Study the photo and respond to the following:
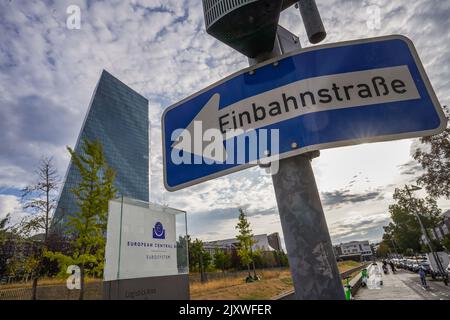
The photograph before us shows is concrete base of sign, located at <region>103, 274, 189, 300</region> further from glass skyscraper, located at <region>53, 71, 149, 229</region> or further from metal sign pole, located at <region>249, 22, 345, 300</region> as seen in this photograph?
glass skyscraper, located at <region>53, 71, 149, 229</region>

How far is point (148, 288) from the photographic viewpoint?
7434 millimetres

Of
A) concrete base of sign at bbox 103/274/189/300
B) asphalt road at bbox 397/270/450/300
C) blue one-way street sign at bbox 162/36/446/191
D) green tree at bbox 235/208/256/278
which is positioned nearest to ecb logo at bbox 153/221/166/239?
concrete base of sign at bbox 103/274/189/300

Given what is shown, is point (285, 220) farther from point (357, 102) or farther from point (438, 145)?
point (438, 145)

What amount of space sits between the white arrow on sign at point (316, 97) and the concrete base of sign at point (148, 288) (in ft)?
23.6

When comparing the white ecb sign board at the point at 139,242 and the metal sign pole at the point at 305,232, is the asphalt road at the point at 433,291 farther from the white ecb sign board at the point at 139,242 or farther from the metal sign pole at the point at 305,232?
the metal sign pole at the point at 305,232

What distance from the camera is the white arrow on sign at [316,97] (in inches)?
43.3

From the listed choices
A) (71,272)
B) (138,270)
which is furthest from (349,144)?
(71,272)

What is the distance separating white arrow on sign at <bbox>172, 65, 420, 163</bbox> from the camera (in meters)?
1.10

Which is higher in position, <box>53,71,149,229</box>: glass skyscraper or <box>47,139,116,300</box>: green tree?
<box>53,71,149,229</box>: glass skyscraper

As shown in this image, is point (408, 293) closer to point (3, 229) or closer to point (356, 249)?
point (3, 229)

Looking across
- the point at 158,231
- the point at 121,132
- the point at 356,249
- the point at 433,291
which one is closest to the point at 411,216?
the point at 433,291

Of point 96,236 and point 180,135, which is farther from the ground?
point 96,236

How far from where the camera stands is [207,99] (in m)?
1.41
